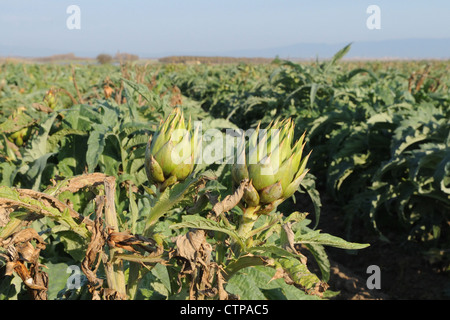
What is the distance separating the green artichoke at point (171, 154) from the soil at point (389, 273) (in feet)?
6.49

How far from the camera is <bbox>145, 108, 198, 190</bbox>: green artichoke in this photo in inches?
31.7

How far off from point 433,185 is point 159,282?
7.73 ft

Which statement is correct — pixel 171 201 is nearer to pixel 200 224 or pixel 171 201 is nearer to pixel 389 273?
pixel 200 224

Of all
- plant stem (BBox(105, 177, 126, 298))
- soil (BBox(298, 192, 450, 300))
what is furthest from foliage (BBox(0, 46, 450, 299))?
soil (BBox(298, 192, 450, 300))

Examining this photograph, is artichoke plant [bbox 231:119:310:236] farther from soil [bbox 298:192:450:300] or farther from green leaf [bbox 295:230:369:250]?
soil [bbox 298:192:450:300]

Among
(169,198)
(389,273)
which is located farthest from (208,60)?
(169,198)

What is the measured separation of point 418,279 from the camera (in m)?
2.76

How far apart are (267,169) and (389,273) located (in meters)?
2.54

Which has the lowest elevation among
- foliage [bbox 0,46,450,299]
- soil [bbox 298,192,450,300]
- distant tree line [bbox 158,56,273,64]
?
soil [bbox 298,192,450,300]

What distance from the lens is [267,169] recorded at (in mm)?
742

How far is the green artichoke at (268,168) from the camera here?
2.46 feet

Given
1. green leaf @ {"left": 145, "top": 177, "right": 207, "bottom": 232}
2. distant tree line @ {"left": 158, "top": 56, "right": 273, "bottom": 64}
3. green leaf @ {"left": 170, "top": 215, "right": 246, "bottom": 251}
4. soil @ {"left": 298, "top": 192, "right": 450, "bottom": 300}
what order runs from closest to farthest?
green leaf @ {"left": 170, "top": 215, "right": 246, "bottom": 251}
green leaf @ {"left": 145, "top": 177, "right": 207, "bottom": 232}
soil @ {"left": 298, "top": 192, "right": 450, "bottom": 300}
distant tree line @ {"left": 158, "top": 56, "right": 273, "bottom": 64}
